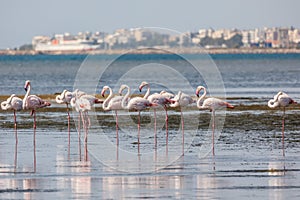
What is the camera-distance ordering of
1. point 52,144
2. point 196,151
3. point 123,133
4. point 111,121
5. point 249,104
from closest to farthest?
1. point 196,151
2. point 52,144
3. point 123,133
4. point 111,121
5. point 249,104

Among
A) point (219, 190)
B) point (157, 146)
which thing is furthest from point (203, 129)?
point (219, 190)

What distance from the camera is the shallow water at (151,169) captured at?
15.5 metres

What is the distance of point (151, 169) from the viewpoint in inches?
716

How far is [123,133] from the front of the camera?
83.8 ft

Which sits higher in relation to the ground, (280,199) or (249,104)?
(249,104)

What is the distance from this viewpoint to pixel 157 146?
22.2m

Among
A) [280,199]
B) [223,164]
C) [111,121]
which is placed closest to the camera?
[280,199]

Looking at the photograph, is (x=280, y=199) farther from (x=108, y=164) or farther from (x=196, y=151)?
(x=196, y=151)

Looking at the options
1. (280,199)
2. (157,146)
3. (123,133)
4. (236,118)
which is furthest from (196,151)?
(236,118)

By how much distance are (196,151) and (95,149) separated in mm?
2358

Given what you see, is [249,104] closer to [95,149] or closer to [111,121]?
[111,121]

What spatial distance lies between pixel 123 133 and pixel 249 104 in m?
11.2

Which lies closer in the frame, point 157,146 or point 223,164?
point 223,164

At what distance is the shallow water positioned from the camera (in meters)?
15.5
